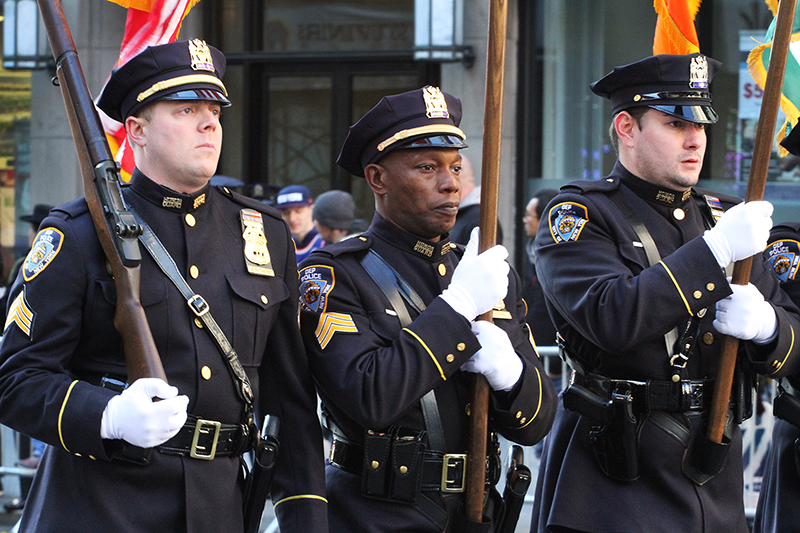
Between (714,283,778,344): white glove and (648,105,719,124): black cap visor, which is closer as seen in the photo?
(714,283,778,344): white glove

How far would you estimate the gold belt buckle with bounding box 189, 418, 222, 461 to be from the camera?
2754mm

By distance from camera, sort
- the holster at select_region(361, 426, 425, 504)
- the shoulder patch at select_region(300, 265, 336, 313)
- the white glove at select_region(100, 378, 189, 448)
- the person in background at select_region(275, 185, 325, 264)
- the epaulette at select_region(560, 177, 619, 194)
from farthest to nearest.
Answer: the person in background at select_region(275, 185, 325, 264)
the epaulette at select_region(560, 177, 619, 194)
the shoulder patch at select_region(300, 265, 336, 313)
the holster at select_region(361, 426, 425, 504)
the white glove at select_region(100, 378, 189, 448)

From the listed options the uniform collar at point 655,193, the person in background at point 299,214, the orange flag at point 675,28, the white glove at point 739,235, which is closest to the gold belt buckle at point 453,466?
the white glove at point 739,235

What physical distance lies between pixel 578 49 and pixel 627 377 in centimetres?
592

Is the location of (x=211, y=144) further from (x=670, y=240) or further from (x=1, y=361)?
(x=670, y=240)

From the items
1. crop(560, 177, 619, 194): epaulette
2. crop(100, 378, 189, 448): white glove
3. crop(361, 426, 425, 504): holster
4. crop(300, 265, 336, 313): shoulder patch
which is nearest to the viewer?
crop(100, 378, 189, 448): white glove

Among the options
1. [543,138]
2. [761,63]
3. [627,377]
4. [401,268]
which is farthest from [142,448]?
[543,138]

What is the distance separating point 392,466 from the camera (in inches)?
117

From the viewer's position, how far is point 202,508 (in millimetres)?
2764

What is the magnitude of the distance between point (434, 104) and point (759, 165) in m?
1.06

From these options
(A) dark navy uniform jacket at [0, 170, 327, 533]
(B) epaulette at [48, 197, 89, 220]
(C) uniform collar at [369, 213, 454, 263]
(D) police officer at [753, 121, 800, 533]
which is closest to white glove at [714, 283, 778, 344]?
(D) police officer at [753, 121, 800, 533]

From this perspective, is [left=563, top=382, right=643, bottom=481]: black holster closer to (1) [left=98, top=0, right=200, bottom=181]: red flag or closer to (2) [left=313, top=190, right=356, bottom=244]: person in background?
(1) [left=98, top=0, right=200, bottom=181]: red flag

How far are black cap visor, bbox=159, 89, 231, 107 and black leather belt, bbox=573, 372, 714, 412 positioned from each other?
1.53m

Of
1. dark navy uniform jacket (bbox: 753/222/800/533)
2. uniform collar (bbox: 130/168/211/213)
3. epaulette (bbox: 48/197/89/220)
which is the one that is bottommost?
dark navy uniform jacket (bbox: 753/222/800/533)
